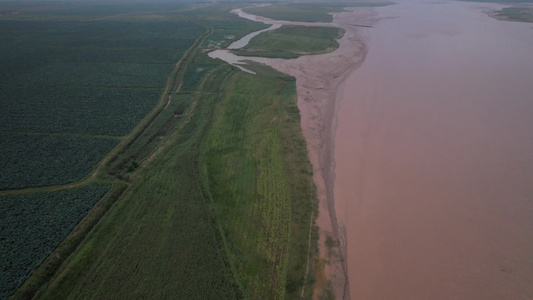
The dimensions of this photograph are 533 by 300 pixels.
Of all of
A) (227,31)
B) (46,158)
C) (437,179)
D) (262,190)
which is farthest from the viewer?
Result: (227,31)

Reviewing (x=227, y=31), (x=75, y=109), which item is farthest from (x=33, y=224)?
(x=227, y=31)

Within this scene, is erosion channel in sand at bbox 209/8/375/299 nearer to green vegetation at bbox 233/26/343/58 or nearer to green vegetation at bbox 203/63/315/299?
green vegetation at bbox 203/63/315/299

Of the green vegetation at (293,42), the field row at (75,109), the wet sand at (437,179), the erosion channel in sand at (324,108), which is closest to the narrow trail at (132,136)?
the field row at (75,109)

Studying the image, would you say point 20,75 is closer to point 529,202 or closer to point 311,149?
point 311,149

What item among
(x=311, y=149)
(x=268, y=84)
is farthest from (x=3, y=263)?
(x=268, y=84)

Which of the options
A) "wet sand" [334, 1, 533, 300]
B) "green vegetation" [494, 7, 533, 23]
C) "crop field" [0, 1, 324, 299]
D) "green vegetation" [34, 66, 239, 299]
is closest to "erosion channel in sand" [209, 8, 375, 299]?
"wet sand" [334, 1, 533, 300]

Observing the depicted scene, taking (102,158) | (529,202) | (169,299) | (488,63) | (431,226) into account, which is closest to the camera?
(169,299)

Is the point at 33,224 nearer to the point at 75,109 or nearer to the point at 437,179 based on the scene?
the point at 75,109
